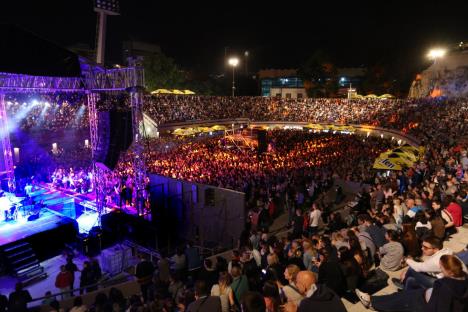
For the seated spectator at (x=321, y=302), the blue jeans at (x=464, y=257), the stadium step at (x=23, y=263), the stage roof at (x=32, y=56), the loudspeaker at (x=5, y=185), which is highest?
the stage roof at (x=32, y=56)

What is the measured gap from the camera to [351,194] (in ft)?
54.7

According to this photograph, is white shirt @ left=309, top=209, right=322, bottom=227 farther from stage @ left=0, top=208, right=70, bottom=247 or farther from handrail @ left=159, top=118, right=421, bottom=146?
handrail @ left=159, top=118, right=421, bottom=146

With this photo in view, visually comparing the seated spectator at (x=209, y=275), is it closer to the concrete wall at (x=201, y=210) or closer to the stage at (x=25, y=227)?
the concrete wall at (x=201, y=210)

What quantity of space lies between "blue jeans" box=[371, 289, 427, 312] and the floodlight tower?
71.2ft

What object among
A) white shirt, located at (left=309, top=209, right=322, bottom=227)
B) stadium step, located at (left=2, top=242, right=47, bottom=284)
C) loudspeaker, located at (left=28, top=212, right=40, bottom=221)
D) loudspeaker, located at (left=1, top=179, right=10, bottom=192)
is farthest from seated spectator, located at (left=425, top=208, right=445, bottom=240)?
loudspeaker, located at (left=1, top=179, right=10, bottom=192)

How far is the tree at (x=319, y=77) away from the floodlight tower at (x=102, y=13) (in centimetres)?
3946

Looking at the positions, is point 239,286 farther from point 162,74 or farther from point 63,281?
point 162,74

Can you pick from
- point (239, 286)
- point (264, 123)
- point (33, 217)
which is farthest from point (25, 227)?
point (264, 123)

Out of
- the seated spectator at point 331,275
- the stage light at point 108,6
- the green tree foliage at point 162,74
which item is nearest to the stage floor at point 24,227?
the seated spectator at point 331,275

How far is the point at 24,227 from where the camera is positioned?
12.9 meters

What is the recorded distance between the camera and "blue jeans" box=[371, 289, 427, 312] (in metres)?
4.37

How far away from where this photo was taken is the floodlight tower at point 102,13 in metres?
22.8

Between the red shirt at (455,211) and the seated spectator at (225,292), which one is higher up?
the red shirt at (455,211)

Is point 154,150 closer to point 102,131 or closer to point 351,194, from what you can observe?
point 102,131
